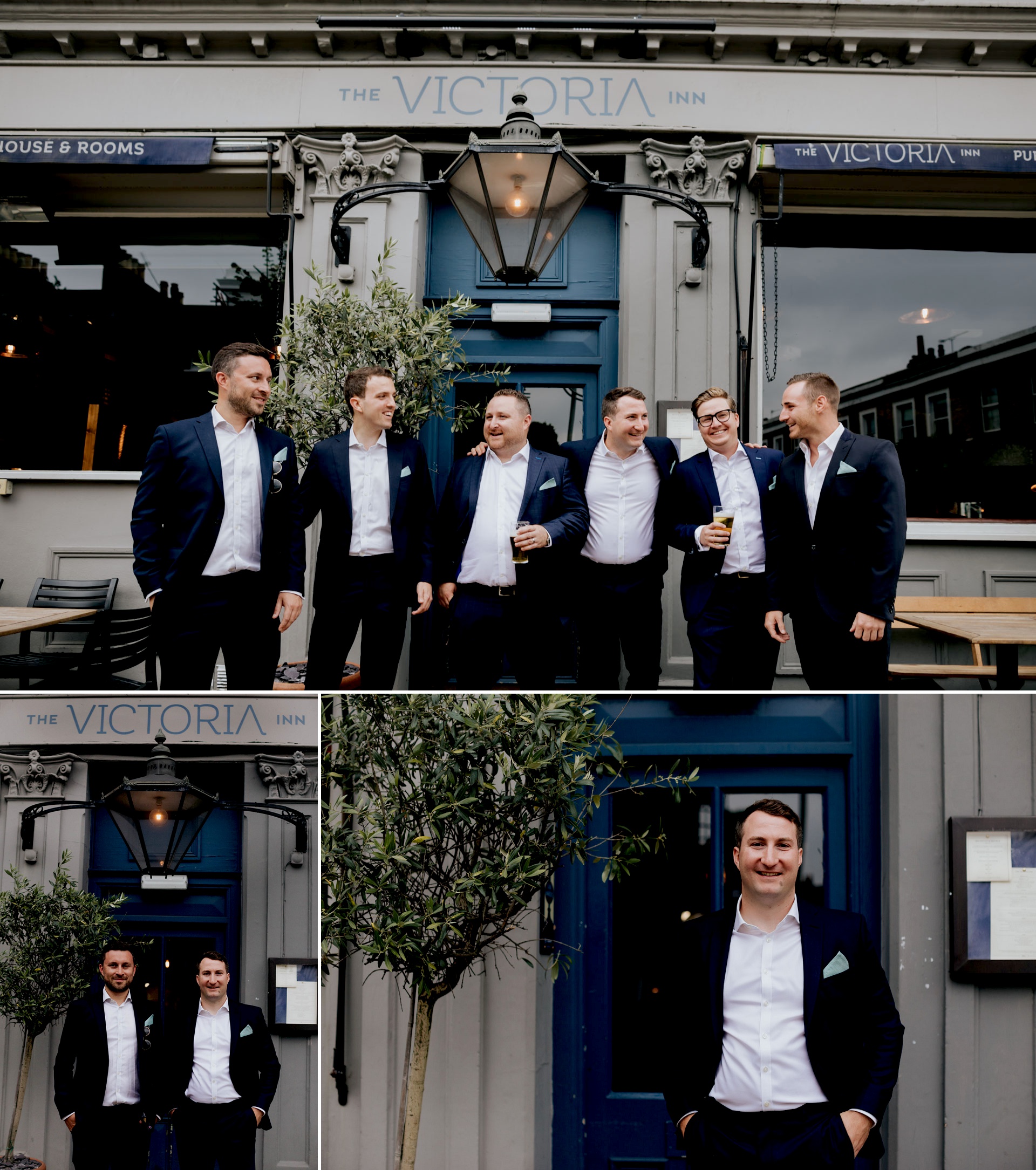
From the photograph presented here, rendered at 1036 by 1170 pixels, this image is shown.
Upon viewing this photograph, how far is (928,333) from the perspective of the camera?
598cm

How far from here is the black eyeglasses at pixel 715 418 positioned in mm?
3541

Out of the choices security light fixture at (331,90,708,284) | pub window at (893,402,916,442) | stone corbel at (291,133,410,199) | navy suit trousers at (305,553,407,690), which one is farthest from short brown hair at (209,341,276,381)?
pub window at (893,402,916,442)

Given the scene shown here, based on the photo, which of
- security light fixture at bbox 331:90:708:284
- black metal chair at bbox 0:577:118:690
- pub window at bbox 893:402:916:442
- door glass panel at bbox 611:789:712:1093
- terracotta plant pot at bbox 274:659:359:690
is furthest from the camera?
pub window at bbox 893:402:916:442

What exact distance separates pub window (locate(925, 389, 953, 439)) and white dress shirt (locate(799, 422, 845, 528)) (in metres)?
2.87

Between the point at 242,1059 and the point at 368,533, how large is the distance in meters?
1.86

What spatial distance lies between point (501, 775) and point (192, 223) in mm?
5036

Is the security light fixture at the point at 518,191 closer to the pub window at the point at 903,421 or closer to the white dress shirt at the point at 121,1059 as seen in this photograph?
the pub window at the point at 903,421

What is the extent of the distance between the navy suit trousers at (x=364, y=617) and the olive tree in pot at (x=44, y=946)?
1401 mm

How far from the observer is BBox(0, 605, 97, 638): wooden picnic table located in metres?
3.98

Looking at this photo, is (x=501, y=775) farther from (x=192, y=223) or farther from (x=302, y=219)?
(x=192, y=223)

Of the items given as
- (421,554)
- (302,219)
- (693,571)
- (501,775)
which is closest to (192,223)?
(302,219)

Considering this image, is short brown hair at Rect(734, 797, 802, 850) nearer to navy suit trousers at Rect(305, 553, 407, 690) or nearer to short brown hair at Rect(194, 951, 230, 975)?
short brown hair at Rect(194, 951, 230, 975)

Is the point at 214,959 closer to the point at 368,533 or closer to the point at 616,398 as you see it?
the point at 368,533

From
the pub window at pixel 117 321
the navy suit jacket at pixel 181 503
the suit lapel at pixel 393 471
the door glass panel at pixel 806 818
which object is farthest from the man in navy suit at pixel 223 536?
the pub window at pixel 117 321
